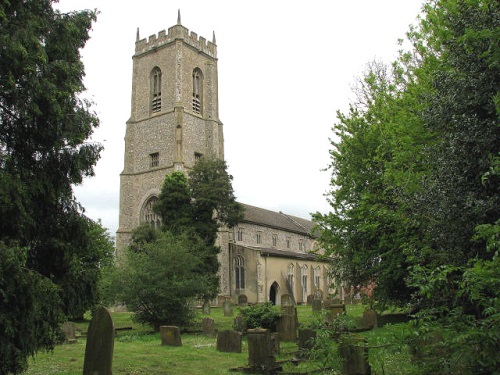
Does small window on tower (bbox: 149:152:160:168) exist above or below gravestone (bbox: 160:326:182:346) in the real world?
above

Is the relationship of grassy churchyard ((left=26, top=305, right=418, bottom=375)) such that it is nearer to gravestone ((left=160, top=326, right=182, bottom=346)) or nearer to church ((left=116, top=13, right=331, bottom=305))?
gravestone ((left=160, top=326, right=182, bottom=346))

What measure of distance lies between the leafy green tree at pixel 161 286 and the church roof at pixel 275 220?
22968 mm

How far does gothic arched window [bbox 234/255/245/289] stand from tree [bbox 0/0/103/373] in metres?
29.6

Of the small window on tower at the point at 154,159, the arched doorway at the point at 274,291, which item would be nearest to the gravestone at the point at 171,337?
the small window on tower at the point at 154,159

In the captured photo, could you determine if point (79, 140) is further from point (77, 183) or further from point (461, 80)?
point (461, 80)

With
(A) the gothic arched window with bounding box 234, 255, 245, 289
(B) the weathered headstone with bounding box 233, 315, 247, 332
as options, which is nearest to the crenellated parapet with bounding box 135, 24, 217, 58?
(A) the gothic arched window with bounding box 234, 255, 245, 289

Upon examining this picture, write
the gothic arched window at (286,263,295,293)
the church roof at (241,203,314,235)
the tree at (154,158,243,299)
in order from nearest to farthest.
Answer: the tree at (154,158,243,299) → the gothic arched window at (286,263,295,293) → the church roof at (241,203,314,235)

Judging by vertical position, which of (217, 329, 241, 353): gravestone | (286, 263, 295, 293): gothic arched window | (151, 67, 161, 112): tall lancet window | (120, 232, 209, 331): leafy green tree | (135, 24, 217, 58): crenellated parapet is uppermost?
(135, 24, 217, 58): crenellated parapet

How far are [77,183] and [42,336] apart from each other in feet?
10.2

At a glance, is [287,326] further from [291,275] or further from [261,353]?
[291,275]

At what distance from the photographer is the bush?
594 inches

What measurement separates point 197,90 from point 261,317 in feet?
103

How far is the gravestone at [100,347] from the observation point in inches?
255

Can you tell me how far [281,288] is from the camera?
136ft
